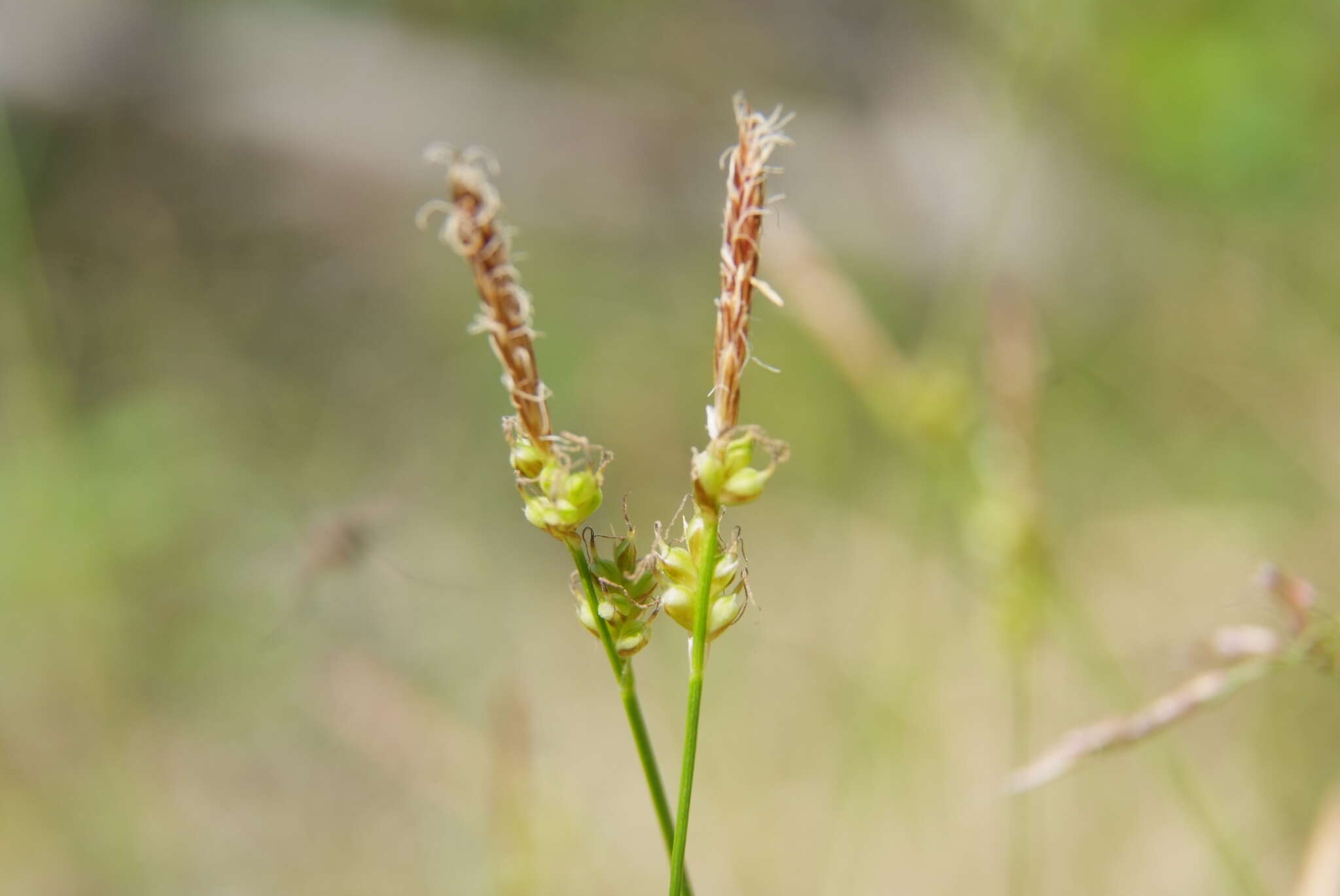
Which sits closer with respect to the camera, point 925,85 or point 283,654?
point 283,654

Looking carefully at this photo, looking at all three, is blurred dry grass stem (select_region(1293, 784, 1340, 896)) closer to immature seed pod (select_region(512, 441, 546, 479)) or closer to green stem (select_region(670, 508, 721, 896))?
green stem (select_region(670, 508, 721, 896))

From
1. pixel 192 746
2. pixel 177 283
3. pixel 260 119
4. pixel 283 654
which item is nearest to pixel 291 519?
pixel 283 654

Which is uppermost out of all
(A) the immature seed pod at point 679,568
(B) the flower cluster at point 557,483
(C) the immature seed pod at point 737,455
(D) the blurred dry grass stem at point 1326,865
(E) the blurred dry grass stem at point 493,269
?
(E) the blurred dry grass stem at point 493,269

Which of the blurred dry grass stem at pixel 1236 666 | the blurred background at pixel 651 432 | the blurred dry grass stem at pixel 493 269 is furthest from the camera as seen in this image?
the blurred background at pixel 651 432

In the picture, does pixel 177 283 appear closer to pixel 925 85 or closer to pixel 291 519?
pixel 291 519

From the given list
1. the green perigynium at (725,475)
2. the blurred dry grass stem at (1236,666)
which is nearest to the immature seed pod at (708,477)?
the green perigynium at (725,475)

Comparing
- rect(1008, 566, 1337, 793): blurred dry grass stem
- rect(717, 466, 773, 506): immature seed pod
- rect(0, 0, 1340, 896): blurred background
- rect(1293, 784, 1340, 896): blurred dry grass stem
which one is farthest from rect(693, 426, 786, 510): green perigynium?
rect(0, 0, 1340, 896): blurred background

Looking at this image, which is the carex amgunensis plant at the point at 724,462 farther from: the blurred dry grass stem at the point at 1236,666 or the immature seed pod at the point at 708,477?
the blurred dry grass stem at the point at 1236,666
